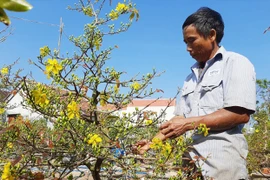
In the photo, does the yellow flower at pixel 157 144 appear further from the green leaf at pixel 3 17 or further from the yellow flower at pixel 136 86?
the green leaf at pixel 3 17

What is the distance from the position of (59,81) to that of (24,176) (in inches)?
19.2

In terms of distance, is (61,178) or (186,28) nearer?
(61,178)

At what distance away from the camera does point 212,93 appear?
4.86ft

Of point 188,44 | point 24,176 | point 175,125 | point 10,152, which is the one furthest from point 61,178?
point 188,44

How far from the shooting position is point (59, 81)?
1.68m

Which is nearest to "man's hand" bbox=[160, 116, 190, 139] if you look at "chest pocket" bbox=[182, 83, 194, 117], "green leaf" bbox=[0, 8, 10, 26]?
"chest pocket" bbox=[182, 83, 194, 117]

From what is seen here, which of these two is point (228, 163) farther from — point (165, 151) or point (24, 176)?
point (24, 176)

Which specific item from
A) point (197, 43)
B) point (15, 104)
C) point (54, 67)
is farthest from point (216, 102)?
point (15, 104)

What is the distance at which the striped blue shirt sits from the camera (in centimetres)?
138

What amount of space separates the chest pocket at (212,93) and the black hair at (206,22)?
8.1 inches

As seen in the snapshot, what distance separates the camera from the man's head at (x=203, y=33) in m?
1.55

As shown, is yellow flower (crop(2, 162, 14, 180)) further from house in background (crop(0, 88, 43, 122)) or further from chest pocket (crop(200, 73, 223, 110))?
chest pocket (crop(200, 73, 223, 110))

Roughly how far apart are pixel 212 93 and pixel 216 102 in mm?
43

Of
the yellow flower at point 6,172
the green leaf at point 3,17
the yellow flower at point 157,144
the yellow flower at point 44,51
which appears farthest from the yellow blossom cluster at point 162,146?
the green leaf at point 3,17
